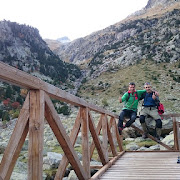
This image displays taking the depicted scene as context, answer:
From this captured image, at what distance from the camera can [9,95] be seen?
97.4ft

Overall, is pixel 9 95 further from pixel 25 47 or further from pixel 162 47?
pixel 162 47

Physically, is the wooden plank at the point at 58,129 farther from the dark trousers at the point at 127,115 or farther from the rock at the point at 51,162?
the rock at the point at 51,162

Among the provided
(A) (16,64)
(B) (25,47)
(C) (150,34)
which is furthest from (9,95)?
(C) (150,34)

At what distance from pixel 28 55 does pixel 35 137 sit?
56964 millimetres

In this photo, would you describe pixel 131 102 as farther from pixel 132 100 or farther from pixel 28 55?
pixel 28 55

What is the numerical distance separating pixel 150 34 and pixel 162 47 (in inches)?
431

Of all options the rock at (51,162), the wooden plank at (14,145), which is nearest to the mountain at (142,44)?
the rock at (51,162)

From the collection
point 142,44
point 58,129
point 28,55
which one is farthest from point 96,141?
point 142,44

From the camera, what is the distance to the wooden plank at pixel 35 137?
1833 mm

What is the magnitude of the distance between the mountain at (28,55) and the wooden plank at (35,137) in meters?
47.1

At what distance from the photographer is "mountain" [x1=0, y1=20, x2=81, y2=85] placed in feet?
165

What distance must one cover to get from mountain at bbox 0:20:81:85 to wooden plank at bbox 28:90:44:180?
47.1m

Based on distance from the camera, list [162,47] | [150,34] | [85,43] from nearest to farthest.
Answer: [162,47]
[150,34]
[85,43]

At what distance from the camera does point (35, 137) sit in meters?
1.89
